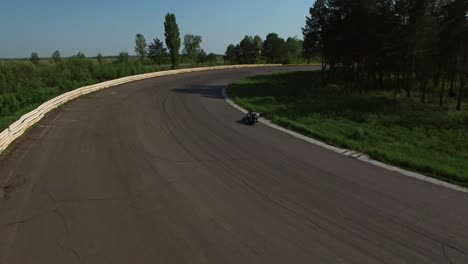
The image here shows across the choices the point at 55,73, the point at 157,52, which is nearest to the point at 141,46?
the point at 157,52

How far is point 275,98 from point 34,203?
18374 mm

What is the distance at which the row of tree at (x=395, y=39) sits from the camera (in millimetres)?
26141

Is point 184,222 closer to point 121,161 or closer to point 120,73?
point 121,161

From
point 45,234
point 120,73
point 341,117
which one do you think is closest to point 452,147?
point 341,117

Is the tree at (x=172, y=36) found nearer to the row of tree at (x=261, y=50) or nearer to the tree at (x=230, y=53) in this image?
the row of tree at (x=261, y=50)

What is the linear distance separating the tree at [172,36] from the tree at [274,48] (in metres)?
38.8

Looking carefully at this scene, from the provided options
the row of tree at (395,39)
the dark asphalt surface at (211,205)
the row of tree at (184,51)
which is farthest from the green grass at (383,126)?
the row of tree at (184,51)

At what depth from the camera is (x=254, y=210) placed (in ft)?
24.0

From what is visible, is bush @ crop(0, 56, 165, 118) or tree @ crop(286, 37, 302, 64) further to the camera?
tree @ crop(286, 37, 302, 64)

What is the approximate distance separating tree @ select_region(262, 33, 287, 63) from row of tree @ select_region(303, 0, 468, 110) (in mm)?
53734

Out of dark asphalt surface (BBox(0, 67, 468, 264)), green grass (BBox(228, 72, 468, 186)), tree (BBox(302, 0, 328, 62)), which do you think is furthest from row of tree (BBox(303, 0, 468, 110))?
dark asphalt surface (BBox(0, 67, 468, 264))

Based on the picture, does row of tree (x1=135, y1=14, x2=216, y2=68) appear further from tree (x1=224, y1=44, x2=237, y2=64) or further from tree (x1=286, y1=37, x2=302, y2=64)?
tree (x1=286, y1=37, x2=302, y2=64)

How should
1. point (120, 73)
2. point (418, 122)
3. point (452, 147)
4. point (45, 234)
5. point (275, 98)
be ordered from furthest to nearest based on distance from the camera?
point (120, 73) → point (275, 98) → point (418, 122) → point (452, 147) → point (45, 234)

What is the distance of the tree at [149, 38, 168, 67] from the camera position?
80731 mm
